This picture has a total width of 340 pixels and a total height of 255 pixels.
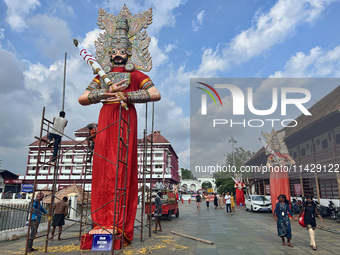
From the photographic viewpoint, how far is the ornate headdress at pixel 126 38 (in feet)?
28.0

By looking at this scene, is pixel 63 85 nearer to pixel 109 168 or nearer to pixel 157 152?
pixel 109 168

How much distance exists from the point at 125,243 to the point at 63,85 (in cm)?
549

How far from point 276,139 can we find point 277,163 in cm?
143

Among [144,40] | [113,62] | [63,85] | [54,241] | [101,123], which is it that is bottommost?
[54,241]

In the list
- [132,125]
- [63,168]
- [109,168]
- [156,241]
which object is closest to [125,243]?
[156,241]

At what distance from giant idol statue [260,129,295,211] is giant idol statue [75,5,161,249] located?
973cm

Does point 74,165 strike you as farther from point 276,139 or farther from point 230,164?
point 276,139

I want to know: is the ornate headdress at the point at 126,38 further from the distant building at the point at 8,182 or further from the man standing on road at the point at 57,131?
the distant building at the point at 8,182

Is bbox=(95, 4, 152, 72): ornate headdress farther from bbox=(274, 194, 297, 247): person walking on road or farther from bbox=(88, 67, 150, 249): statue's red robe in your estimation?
bbox=(274, 194, 297, 247): person walking on road

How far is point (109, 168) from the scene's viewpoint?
7.48 m

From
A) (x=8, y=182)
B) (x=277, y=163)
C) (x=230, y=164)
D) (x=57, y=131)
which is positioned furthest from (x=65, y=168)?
(x=57, y=131)

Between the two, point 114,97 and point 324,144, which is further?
point 324,144

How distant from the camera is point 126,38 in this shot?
862 cm

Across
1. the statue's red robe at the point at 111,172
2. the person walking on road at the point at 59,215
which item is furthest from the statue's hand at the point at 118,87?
the person walking on road at the point at 59,215
